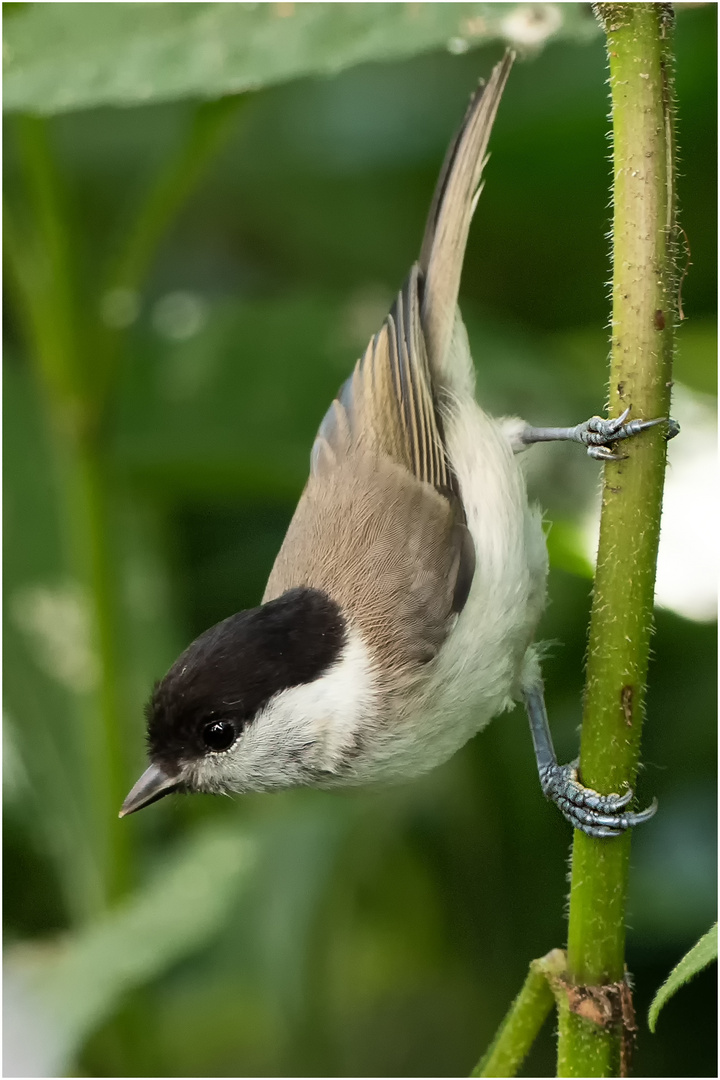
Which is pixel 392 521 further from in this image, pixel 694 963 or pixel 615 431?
pixel 694 963

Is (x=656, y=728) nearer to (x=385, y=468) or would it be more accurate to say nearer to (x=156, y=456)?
(x=385, y=468)

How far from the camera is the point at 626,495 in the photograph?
2.88ft

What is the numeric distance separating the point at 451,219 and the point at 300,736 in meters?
0.66

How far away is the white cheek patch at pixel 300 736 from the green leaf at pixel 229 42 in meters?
0.66

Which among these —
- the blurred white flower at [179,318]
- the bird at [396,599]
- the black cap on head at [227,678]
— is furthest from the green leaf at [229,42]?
the blurred white flower at [179,318]

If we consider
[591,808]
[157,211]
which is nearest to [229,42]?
[157,211]

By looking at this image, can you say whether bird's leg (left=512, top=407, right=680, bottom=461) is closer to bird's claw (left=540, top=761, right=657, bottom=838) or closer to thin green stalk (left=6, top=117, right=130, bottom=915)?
bird's claw (left=540, top=761, right=657, bottom=838)

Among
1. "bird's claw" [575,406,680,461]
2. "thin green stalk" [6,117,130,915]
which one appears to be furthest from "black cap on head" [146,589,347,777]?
"bird's claw" [575,406,680,461]

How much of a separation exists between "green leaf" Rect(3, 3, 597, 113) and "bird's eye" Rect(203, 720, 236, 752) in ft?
2.13

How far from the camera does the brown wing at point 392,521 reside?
145 cm

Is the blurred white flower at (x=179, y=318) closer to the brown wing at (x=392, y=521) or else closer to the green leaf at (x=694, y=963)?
the brown wing at (x=392, y=521)

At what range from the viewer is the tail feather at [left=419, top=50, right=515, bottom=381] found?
4.31 feet

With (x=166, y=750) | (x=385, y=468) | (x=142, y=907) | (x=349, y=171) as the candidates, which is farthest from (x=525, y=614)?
(x=349, y=171)

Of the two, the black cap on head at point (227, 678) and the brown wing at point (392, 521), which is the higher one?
the brown wing at point (392, 521)
